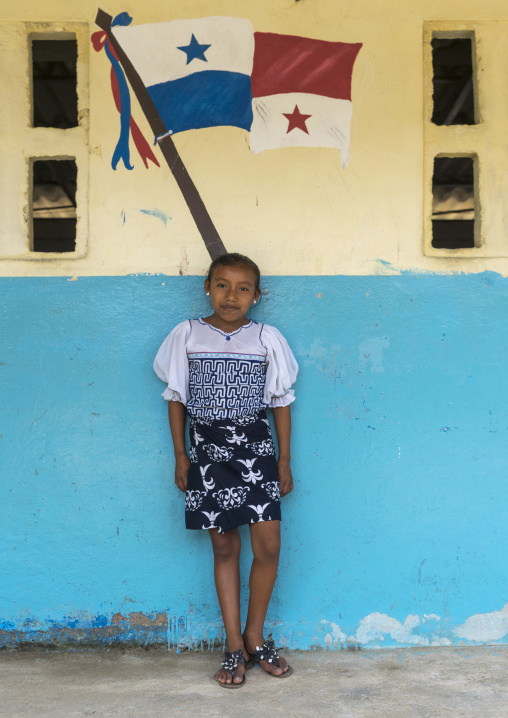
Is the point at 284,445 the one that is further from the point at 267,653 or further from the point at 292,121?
the point at 292,121

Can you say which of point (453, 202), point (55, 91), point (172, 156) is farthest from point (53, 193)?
point (172, 156)

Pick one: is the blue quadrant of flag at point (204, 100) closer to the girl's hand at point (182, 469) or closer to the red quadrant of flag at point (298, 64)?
the red quadrant of flag at point (298, 64)

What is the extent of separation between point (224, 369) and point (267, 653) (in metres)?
1.03

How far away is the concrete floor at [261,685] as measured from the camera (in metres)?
2.04

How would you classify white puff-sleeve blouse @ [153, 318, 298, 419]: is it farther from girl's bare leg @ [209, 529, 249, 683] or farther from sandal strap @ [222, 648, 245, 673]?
sandal strap @ [222, 648, 245, 673]

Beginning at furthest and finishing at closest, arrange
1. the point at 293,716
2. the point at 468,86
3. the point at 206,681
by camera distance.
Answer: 1. the point at 468,86
2. the point at 206,681
3. the point at 293,716

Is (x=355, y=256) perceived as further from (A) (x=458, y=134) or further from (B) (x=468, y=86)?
(B) (x=468, y=86)

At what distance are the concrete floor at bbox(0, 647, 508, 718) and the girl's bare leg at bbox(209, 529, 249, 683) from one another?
142 mm

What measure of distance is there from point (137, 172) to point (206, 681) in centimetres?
189

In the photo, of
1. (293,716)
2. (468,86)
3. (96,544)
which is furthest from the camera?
(468,86)

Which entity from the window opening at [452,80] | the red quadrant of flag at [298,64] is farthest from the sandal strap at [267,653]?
the window opening at [452,80]

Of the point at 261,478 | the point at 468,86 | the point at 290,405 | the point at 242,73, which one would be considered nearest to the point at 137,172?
the point at 242,73

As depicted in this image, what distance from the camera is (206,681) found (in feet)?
7.41

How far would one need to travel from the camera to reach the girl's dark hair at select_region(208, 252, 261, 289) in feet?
7.81
